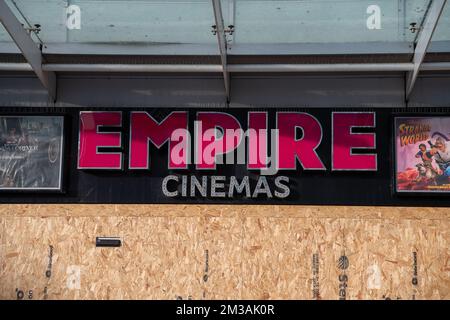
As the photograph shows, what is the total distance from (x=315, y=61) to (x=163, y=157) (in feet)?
10.3

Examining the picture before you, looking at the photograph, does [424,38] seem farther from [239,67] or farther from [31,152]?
[31,152]

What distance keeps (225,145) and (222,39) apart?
195 centimetres

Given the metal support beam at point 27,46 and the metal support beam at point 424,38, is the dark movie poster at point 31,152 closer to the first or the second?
the metal support beam at point 27,46

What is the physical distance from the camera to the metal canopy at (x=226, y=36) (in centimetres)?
1084

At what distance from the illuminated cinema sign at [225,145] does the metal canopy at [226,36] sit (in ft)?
2.72

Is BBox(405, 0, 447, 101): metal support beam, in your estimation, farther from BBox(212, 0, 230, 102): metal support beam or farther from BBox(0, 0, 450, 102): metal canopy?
BBox(212, 0, 230, 102): metal support beam

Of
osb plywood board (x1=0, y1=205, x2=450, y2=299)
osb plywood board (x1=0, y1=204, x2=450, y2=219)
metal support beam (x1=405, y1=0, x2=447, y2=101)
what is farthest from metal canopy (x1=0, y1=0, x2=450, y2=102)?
osb plywood board (x1=0, y1=205, x2=450, y2=299)

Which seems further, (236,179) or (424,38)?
(236,179)

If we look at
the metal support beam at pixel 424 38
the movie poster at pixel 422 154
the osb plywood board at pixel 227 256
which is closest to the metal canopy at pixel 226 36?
the metal support beam at pixel 424 38

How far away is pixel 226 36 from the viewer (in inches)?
451

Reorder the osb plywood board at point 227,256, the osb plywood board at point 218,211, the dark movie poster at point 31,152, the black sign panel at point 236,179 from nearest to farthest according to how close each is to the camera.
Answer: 1. the osb plywood board at point 227,256
2. the osb plywood board at point 218,211
3. the black sign panel at point 236,179
4. the dark movie poster at point 31,152

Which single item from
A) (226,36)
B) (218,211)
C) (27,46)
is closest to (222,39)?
(226,36)

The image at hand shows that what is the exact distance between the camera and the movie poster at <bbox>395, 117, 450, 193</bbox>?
38.5 ft
